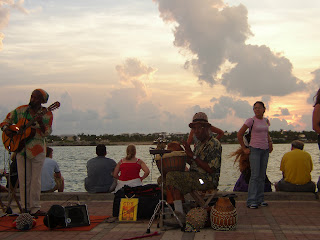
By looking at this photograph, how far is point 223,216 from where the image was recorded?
23.0 feet

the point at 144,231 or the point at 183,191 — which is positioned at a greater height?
the point at 183,191

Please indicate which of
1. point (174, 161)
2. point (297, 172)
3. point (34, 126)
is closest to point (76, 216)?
point (34, 126)

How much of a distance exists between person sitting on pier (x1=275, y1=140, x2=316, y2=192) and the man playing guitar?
4.80 m

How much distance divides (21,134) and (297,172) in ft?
17.7

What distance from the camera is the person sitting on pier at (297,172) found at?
375 inches

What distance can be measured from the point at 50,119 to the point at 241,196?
4139mm

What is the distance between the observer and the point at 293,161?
31.3ft

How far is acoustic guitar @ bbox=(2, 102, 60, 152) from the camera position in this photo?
316 inches

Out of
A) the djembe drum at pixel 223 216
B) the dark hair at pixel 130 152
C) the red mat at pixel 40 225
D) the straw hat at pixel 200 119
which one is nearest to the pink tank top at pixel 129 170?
the dark hair at pixel 130 152

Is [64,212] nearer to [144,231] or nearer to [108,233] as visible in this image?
[108,233]

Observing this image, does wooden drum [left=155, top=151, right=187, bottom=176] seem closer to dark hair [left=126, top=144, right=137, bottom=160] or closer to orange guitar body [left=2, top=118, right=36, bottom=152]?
dark hair [left=126, top=144, right=137, bottom=160]

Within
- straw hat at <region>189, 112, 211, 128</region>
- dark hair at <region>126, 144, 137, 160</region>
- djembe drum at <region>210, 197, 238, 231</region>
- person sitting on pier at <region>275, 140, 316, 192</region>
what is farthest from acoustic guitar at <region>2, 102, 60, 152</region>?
person sitting on pier at <region>275, 140, 316, 192</region>

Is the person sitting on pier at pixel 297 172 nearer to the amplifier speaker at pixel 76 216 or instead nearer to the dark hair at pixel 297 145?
the dark hair at pixel 297 145

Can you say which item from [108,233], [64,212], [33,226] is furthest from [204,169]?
[33,226]
